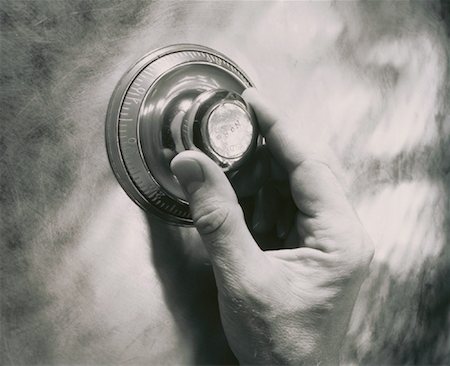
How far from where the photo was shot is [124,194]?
45cm

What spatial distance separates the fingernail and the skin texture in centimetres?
7

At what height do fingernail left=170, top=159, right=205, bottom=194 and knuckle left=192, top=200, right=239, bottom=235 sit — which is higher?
fingernail left=170, top=159, right=205, bottom=194

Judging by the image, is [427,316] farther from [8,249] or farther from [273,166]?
[8,249]

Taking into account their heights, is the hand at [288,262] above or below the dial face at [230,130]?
below

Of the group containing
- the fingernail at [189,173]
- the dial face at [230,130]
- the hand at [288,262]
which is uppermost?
the dial face at [230,130]

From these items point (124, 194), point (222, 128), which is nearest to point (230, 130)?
point (222, 128)

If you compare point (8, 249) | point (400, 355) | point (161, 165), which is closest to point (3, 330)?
point (8, 249)

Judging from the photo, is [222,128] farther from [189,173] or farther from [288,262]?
[288,262]

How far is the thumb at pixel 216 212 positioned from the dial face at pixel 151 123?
0.04 meters

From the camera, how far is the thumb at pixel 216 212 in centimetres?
39

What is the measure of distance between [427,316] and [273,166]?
31 centimetres

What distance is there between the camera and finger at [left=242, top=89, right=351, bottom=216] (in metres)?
0.46

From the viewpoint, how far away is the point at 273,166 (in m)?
0.50

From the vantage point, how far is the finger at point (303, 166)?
0.46 m
